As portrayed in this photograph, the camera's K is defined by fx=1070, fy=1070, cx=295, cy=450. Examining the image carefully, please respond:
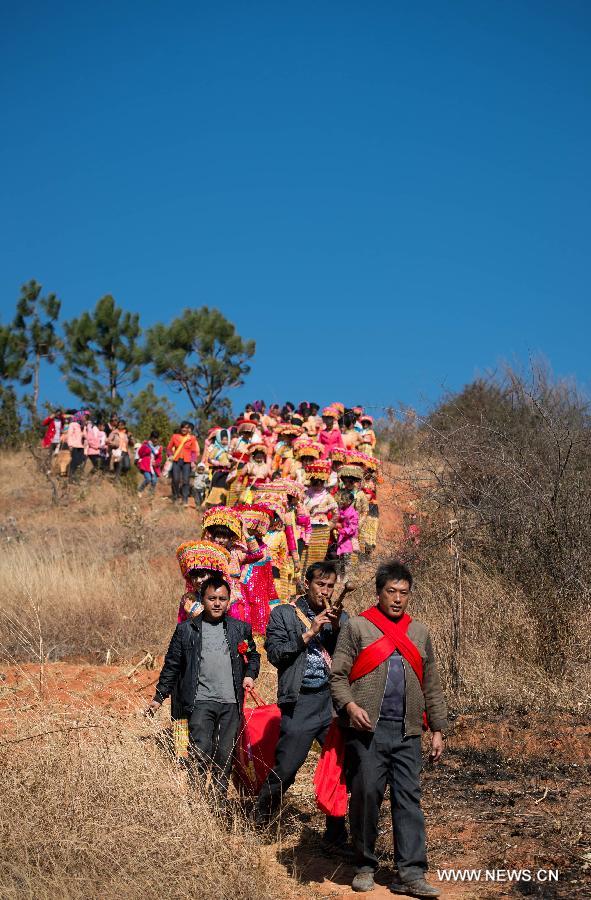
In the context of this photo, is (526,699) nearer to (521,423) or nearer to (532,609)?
(532,609)

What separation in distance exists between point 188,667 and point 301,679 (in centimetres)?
73

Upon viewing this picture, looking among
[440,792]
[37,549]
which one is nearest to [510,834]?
[440,792]

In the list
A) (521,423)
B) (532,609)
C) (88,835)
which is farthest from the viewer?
(521,423)

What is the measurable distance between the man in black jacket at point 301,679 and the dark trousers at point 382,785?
74cm

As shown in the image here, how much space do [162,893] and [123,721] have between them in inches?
62.3

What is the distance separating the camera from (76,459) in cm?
2505

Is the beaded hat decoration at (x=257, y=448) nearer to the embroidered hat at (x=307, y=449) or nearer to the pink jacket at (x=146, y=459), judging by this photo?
the embroidered hat at (x=307, y=449)

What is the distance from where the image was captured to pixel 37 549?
17.7 meters

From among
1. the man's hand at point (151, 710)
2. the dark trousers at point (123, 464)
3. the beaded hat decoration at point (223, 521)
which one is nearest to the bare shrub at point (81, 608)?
the beaded hat decoration at point (223, 521)

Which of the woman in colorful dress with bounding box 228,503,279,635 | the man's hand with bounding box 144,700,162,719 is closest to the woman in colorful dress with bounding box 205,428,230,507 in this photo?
the woman in colorful dress with bounding box 228,503,279,635

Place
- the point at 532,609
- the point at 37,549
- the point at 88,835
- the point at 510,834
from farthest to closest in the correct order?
the point at 37,549
the point at 532,609
the point at 510,834
the point at 88,835

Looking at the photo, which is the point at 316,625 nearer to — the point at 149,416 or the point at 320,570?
the point at 320,570

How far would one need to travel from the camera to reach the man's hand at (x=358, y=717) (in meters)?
5.78

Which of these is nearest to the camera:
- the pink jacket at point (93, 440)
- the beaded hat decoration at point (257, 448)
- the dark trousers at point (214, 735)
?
the dark trousers at point (214, 735)
